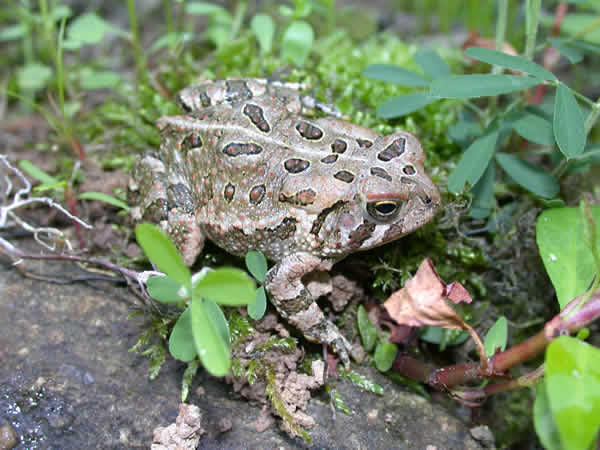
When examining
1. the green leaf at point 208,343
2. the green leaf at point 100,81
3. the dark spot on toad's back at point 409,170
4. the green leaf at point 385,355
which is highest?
the dark spot on toad's back at point 409,170

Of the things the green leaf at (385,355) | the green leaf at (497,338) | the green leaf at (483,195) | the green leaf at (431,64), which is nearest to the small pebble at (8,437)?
the green leaf at (385,355)

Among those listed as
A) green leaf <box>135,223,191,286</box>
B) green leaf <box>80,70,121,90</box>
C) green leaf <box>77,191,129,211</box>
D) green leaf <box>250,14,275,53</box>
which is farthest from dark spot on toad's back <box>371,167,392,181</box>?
green leaf <box>80,70,121,90</box>

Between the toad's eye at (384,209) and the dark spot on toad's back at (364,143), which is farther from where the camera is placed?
the dark spot on toad's back at (364,143)

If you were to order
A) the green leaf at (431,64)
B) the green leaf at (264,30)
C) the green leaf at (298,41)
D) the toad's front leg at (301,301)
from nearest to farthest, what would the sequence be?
the toad's front leg at (301,301) < the green leaf at (431,64) < the green leaf at (298,41) < the green leaf at (264,30)

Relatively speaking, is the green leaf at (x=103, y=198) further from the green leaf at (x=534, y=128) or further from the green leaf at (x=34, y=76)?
the green leaf at (x=534, y=128)

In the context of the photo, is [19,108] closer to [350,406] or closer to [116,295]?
[116,295]

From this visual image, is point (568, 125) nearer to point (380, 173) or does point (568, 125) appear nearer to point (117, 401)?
point (380, 173)
